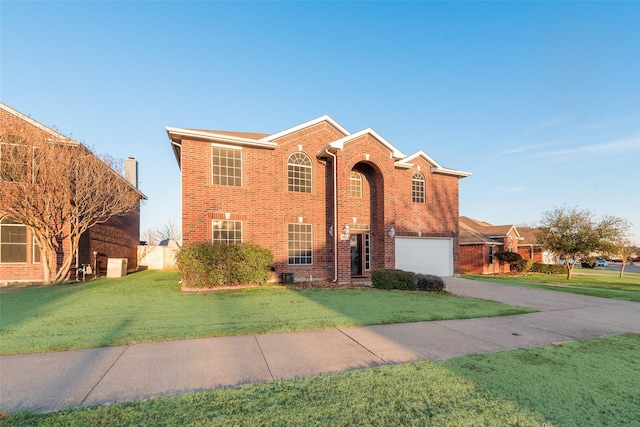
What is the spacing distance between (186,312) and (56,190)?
355 inches

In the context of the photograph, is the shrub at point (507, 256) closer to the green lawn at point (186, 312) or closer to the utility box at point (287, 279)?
the green lawn at point (186, 312)

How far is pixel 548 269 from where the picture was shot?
92.1ft

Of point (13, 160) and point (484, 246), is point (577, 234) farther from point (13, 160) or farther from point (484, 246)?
point (13, 160)

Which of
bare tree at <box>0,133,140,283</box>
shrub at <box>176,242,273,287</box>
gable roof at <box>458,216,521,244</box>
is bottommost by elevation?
shrub at <box>176,242,273,287</box>

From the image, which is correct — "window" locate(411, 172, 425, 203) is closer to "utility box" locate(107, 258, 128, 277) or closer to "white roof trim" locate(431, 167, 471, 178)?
"white roof trim" locate(431, 167, 471, 178)

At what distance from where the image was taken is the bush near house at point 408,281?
11398 mm

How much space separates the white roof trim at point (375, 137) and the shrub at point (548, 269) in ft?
73.2

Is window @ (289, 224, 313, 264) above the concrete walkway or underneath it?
above

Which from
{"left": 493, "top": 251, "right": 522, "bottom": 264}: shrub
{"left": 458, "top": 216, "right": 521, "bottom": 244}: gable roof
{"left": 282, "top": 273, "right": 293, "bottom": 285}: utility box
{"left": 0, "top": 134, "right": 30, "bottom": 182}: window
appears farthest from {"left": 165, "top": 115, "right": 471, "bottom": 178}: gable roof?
{"left": 458, "top": 216, "right": 521, "bottom": 244}: gable roof

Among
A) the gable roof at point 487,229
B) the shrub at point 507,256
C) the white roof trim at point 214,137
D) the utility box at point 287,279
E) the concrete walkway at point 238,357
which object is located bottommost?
the shrub at point 507,256

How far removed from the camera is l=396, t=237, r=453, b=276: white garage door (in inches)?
647

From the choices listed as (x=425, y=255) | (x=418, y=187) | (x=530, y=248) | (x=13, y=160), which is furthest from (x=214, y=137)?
(x=530, y=248)

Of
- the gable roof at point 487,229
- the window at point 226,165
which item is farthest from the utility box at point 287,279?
the gable roof at point 487,229

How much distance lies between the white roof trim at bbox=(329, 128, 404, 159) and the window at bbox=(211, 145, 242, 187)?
4092 millimetres
